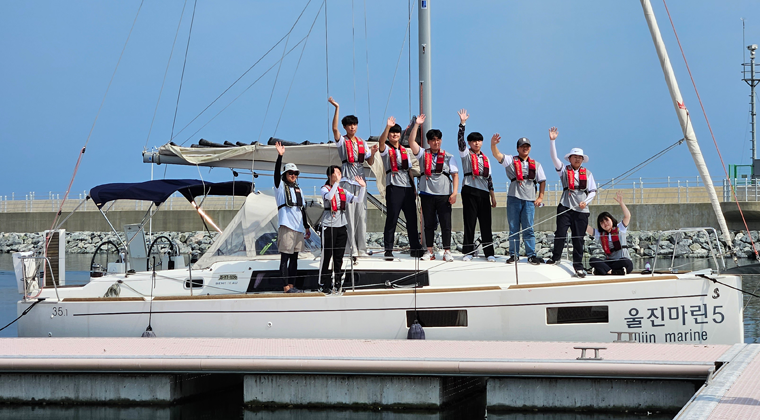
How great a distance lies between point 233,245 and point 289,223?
1.30m

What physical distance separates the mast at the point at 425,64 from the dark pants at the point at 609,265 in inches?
113

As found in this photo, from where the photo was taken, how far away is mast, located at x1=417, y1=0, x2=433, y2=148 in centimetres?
1062

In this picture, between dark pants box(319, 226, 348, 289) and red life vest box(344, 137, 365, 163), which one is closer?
dark pants box(319, 226, 348, 289)

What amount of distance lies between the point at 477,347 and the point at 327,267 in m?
2.15

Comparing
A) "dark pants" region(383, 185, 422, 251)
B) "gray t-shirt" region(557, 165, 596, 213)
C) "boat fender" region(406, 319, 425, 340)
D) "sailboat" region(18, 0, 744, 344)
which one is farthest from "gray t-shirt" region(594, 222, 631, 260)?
"boat fender" region(406, 319, 425, 340)

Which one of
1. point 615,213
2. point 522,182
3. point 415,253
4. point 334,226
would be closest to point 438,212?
point 415,253

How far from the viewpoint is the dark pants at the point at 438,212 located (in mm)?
9617

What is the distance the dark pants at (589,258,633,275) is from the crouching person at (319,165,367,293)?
2.94 m

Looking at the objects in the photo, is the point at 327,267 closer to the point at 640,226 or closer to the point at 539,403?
the point at 539,403

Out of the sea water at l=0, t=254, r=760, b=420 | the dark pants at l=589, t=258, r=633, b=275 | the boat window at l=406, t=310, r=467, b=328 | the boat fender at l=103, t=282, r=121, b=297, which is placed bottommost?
the sea water at l=0, t=254, r=760, b=420

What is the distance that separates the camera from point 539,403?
7.16 m

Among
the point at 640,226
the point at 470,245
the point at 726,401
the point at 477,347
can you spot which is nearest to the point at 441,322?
the point at 477,347

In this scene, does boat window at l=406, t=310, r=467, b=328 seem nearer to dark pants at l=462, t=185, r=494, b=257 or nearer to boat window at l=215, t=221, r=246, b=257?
dark pants at l=462, t=185, r=494, b=257

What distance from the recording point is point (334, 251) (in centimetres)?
904
